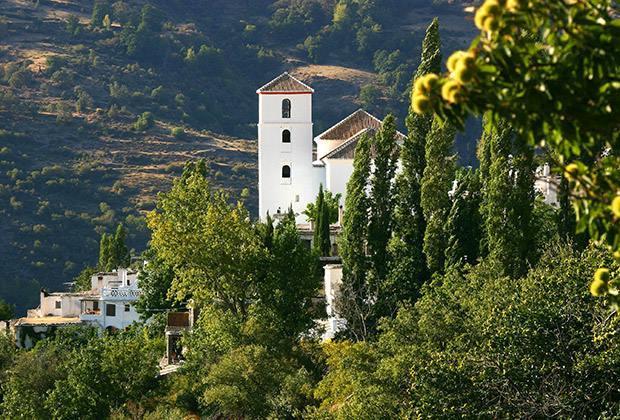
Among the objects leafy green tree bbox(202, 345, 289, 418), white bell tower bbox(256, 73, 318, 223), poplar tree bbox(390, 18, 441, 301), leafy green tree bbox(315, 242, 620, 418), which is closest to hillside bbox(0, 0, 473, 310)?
white bell tower bbox(256, 73, 318, 223)

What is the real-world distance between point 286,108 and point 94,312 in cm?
1805

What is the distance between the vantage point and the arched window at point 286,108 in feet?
267

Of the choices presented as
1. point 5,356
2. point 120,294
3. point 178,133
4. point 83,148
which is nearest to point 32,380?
point 5,356

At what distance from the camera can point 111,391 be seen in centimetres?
4262

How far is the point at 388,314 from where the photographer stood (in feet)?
146

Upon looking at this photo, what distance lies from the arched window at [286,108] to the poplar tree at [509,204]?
39.4m

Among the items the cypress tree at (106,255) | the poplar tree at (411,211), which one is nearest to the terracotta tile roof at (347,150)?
the cypress tree at (106,255)

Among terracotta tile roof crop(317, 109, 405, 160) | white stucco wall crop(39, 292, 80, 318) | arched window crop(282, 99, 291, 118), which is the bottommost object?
white stucco wall crop(39, 292, 80, 318)

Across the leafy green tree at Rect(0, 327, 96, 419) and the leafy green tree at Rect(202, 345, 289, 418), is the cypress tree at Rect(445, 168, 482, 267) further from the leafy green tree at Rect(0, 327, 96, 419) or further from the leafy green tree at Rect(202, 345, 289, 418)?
the leafy green tree at Rect(0, 327, 96, 419)

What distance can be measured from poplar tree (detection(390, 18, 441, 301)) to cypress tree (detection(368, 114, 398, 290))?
25 centimetres

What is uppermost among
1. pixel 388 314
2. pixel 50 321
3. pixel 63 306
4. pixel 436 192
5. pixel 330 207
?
pixel 330 207

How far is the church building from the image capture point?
7312cm

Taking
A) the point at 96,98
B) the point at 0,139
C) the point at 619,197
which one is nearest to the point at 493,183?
the point at 619,197

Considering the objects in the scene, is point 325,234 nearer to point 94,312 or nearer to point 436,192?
point 94,312
